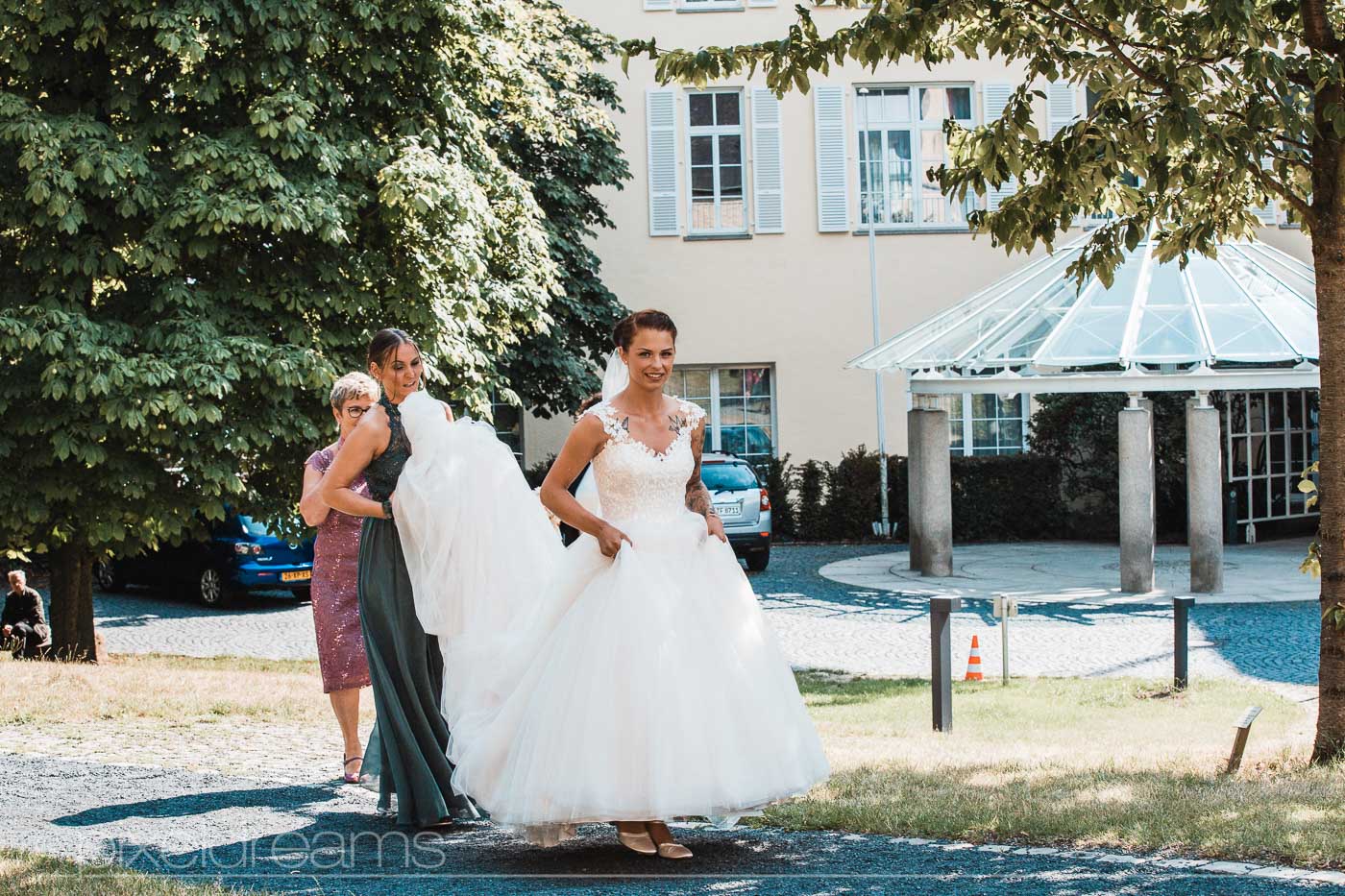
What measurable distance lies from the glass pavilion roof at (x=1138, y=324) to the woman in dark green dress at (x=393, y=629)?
44.8ft

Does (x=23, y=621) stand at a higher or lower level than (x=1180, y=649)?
higher

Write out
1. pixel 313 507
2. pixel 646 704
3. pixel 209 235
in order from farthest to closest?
1. pixel 209 235
2. pixel 313 507
3. pixel 646 704

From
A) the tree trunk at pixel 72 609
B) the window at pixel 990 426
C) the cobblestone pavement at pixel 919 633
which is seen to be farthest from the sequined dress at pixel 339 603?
the window at pixel 990 426

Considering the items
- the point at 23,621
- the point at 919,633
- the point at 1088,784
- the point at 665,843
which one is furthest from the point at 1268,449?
the point at 665,843

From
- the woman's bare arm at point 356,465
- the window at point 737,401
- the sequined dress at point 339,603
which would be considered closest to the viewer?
the woman's bare arm at point 356,465

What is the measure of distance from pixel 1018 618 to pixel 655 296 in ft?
43.0

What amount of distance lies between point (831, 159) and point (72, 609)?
699 inches

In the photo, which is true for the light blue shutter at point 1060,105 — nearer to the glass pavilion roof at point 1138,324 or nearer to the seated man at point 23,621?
the glass pavilion roof at point 1138,324

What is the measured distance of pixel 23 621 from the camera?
46.9 feet

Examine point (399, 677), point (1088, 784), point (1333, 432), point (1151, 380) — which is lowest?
point (1088, 784)

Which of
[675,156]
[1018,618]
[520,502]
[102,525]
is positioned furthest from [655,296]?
[520,502]

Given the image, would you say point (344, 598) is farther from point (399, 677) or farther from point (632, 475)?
point (632, 475)

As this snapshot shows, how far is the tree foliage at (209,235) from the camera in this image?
11.8m

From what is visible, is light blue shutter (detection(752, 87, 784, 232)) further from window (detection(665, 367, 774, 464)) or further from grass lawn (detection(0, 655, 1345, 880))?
grass lawn (detection(0, 655, 1345, 880))
